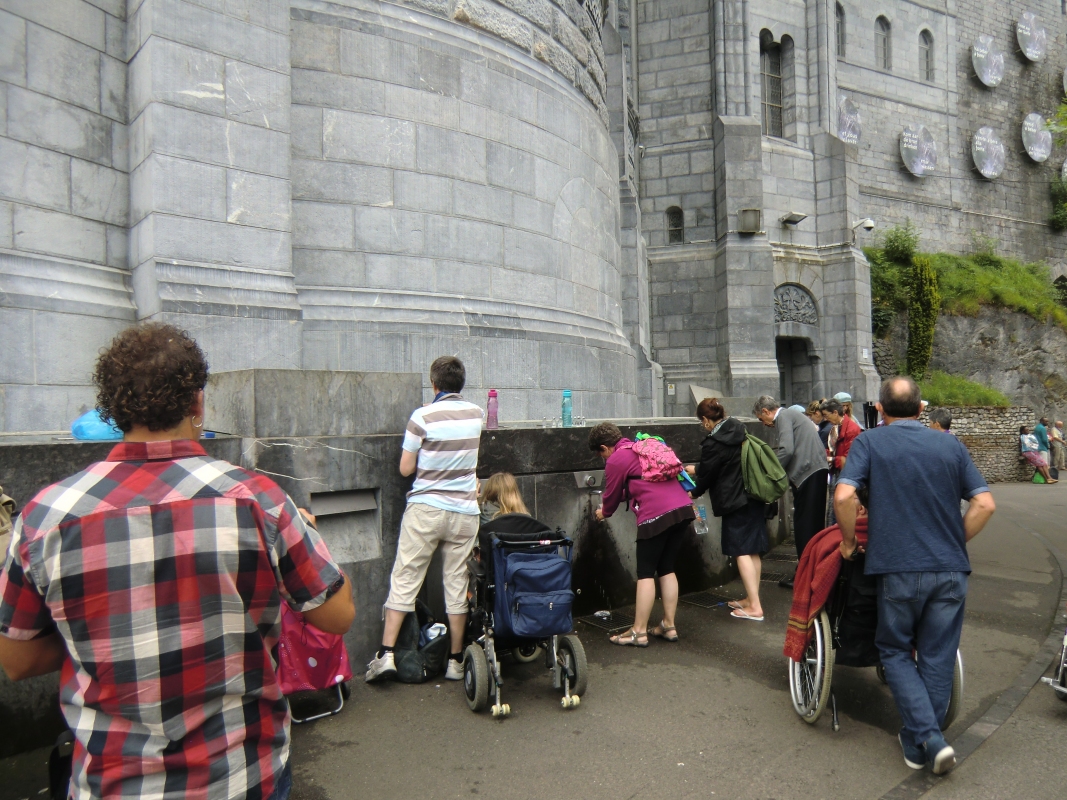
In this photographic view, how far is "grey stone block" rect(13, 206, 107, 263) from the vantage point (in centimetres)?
612

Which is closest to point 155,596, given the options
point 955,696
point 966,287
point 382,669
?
point 382,669

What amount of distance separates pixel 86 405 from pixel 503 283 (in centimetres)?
438

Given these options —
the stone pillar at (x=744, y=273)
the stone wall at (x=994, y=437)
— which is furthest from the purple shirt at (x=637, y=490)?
the stone wall at (x=994, y=437)

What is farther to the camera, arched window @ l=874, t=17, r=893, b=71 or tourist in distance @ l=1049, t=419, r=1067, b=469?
arched window @ l=874, t=17, r=893, b=71

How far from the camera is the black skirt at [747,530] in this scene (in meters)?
6.49

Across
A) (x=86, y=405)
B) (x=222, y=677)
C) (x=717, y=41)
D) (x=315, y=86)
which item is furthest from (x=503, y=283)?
(x=717, y=41)

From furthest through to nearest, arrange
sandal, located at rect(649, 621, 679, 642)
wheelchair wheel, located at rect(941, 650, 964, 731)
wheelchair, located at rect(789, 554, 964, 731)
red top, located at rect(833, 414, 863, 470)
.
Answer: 1. red top, located at rect(833, 414, 863, 470)
2. sandal, located at rect(649, 621, 679, 642)
3. wheelchair, located at rect(789, 554, 964, 731)
4. wheelchair wheel, located at rect(941, 650, 964, 731)

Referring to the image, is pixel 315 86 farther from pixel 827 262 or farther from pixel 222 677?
pixel 827 262

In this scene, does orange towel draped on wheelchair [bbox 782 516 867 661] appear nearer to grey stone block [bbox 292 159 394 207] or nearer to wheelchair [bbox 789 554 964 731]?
wheelchair [bbox 789 554 964 731]

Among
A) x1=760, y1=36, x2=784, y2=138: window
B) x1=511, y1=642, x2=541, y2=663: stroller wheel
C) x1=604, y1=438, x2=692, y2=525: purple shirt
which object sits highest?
x1=760, y1=36, x2=784, y2=138: window

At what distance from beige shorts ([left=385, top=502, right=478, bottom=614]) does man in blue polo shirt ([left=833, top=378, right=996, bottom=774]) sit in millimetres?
2276

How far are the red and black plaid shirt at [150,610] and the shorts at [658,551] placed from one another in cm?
414

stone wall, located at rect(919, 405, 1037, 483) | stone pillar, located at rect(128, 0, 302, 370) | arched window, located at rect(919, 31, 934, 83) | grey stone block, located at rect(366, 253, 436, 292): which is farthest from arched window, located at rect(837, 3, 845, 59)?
stone pillar, located at rect(128, 0, 302, 370)

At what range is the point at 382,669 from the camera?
4.91 metres
